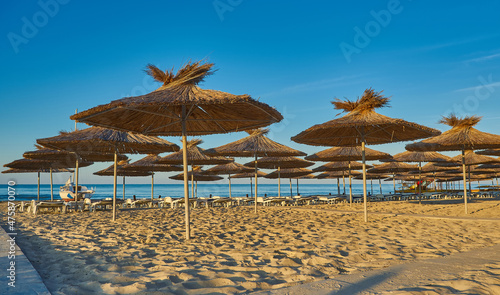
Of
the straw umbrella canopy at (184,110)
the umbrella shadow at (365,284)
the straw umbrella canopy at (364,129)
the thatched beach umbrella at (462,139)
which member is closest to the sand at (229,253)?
the umbrella shadow at (365,284)

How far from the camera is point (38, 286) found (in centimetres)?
278

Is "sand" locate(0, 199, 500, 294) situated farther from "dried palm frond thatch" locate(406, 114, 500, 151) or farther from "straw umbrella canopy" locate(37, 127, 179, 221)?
"dried palm frond thatch" locate(406, 114, 500, 151)

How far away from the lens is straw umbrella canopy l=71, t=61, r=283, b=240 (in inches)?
191

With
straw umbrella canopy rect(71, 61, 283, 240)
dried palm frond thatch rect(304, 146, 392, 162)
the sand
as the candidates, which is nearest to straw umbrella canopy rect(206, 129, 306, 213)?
dried palm frond thatch rect(304, 146, 392, 162)

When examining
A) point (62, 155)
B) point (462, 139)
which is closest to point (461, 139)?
point (462, 139)

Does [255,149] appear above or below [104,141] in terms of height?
below

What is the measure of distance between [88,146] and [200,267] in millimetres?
7629

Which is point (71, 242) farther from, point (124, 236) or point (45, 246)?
point (124, 236)

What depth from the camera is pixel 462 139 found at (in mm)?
9812

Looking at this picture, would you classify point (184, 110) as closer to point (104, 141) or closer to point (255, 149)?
point (104, 141)

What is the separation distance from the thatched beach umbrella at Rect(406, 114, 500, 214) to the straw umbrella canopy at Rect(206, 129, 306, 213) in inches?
150

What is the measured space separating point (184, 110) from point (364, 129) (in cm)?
524

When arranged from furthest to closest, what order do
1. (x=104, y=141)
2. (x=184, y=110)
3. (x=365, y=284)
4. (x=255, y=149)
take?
(x=255, y=149)
(x=104, y=141)
(x=184, y=110)
(x=365, y=284)

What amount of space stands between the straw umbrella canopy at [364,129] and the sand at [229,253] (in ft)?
6.70
